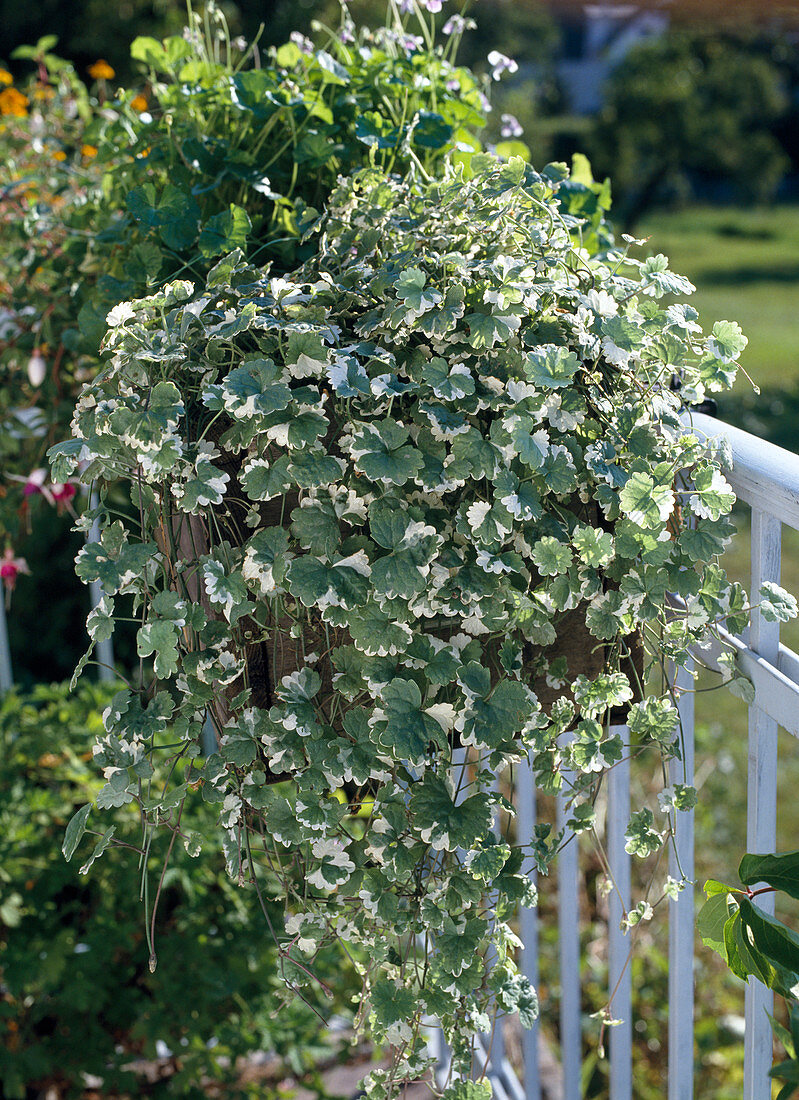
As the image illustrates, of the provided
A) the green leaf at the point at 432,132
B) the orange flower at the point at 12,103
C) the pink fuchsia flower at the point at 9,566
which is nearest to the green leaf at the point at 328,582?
the green leaf at the point at 432,132

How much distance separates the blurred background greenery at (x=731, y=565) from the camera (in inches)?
61.9

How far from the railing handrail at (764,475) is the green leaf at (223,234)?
19.6 inches

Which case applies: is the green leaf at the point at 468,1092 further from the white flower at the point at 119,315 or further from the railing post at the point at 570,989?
the white flower at the point at 119,315

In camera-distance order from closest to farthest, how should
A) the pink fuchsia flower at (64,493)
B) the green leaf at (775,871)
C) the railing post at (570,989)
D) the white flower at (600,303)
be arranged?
the green leaf at (775,871), the white flower at (600,303), the railing post at (570,989), the pink fuchsia flower at (64,493)

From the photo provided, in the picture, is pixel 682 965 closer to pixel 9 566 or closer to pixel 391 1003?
pixel 391 1003

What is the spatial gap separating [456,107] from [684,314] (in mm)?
507

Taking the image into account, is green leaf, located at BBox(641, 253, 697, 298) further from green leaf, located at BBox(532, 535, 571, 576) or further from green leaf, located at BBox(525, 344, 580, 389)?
green leaf, located at BBox(532, 535, 571, 576)

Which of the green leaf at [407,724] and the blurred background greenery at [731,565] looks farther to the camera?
the blurred background greenery at [731,565]

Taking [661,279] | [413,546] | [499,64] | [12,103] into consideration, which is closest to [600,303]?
[661,279]

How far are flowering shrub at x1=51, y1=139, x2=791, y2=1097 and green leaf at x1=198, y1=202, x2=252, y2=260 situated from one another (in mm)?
107

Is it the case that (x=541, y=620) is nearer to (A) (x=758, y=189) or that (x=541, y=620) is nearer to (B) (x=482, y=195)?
(B) (x=482, y=195)

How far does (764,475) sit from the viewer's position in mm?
902

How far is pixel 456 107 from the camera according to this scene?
1233mm

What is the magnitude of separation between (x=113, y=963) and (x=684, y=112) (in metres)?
8.13
